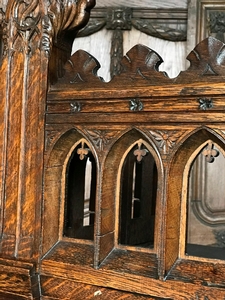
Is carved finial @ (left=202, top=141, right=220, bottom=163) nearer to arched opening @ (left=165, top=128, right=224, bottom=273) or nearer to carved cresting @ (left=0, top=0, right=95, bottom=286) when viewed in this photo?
arched opening @ (left=165, top=128, right=224, bottom=273)

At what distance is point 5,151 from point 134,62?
1.08 feet

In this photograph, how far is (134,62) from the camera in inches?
37.4

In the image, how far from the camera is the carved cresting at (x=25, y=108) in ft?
3.33

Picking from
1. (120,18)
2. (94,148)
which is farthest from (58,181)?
(120,18)

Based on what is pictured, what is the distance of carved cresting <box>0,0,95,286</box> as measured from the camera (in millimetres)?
1014

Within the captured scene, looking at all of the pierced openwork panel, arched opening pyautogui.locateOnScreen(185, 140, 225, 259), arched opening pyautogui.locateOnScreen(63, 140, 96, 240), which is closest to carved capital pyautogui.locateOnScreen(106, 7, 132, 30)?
arched opening pyautogui.locateOnScreen(185, 140, 225, 259)

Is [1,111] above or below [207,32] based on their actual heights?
below

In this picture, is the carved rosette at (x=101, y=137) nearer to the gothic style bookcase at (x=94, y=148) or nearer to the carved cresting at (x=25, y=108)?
the gothic style bookcase at (x=94, y=148)

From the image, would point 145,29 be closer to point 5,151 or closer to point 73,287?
point 5,151

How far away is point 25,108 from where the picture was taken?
103 centimetres

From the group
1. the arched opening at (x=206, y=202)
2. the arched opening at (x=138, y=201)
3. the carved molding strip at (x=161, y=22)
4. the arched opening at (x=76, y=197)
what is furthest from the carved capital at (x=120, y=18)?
the arched opening at (x=76, y=197)

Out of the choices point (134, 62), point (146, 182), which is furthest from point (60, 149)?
point (146, 182)

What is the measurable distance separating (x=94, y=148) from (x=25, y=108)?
0.58 ft

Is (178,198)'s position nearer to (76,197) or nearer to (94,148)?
(94,148)
